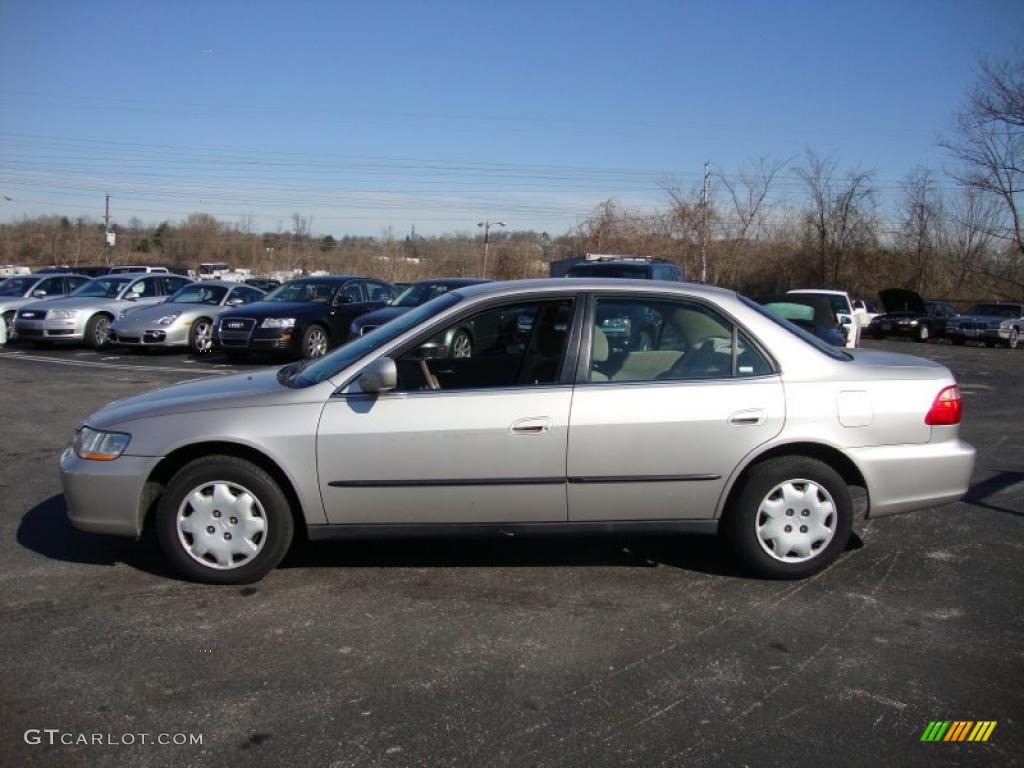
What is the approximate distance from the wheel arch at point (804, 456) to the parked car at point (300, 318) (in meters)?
10.3

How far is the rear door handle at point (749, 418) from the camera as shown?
4359 mm

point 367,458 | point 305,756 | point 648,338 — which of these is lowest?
point 305,756

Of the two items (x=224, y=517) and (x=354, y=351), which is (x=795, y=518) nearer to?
(x=354, y=351)

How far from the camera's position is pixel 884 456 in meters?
4.50

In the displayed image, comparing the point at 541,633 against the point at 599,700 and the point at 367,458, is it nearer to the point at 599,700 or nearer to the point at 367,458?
the point at 599,700

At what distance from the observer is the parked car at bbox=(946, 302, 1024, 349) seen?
25469 mm

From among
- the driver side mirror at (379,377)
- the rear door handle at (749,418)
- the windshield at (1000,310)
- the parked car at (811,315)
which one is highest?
the windshield at (1000,310)

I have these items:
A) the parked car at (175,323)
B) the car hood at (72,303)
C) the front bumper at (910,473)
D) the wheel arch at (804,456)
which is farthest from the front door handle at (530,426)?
the car hood at (72,303)

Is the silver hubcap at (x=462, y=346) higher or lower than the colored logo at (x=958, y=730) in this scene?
higher

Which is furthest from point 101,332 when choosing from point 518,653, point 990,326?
point 990,326

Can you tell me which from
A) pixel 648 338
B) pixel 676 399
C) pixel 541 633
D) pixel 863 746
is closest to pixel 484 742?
pixel 541 633

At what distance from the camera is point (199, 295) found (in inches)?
673

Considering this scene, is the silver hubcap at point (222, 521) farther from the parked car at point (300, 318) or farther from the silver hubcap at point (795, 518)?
the parked car at point (300, 318)

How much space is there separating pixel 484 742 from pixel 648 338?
2378 millimetres
